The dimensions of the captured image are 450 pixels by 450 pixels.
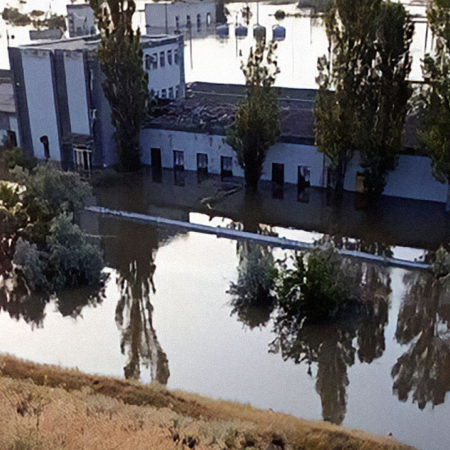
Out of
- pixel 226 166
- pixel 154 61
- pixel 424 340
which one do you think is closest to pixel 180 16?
pixel 154 61

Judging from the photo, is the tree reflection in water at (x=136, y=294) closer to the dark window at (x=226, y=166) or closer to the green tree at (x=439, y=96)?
the dark window at (x=226, y=166)

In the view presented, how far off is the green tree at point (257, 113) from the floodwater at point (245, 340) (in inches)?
155

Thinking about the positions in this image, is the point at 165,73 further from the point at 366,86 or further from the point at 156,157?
the point at 366,86

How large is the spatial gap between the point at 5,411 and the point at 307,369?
4470mm

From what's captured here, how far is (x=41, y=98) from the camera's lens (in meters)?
19.7

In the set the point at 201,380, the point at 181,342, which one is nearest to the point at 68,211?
the point at 181,342

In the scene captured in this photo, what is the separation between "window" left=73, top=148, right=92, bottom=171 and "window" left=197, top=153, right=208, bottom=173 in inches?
128

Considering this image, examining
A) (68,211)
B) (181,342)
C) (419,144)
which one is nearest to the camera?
(181,342)

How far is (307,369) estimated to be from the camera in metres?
10.2

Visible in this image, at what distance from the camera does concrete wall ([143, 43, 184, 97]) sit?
21198mm

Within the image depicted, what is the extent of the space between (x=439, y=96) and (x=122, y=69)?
28.0ft

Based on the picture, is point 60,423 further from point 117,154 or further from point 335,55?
point 117,154

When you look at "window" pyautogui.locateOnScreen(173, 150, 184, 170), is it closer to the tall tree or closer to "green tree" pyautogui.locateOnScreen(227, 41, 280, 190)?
"green tree" pyautogui.locateOnScreen(227, 41, 280, 190)

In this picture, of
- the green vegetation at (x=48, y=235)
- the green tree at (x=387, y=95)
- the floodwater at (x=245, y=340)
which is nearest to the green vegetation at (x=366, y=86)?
the green tree at (x=387, y=95)
